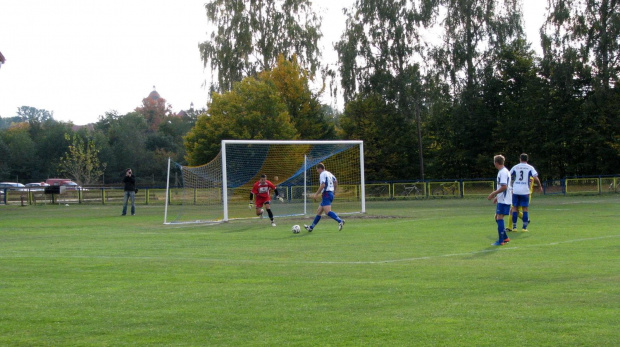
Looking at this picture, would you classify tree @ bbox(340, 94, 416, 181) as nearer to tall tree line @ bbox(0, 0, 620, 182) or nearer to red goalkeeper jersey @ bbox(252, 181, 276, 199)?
tall tree line @ bbox(0, 0, 620, 182)

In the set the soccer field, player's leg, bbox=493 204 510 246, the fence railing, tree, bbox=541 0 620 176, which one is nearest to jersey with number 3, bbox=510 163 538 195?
the soccer field

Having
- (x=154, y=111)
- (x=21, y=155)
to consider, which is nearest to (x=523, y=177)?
(x=21, y=155)

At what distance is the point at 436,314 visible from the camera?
21.5 ft

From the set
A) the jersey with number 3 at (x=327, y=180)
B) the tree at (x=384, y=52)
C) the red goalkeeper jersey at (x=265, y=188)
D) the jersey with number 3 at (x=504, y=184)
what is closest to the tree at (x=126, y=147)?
the tree at (x=384, y=52)

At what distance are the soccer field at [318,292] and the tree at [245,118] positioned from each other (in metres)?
33.3

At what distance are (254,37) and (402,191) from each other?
Answer: 18.2 metres

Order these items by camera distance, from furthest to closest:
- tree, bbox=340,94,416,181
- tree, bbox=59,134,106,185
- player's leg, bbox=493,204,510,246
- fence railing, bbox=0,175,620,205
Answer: tree, bbox=59,134,106,185, tree, bbox=340,94,416,181, fence railing, bbox=0,175,620,205, player's leg, bbox=493,204,510,246

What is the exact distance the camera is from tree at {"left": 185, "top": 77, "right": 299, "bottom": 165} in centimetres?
4769

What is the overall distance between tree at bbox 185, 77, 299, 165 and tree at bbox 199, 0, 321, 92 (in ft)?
12.3

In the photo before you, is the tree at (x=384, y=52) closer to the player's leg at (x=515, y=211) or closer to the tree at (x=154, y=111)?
the player's leg at (x=515, y=211)

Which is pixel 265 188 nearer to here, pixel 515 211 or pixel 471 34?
pixel 515 211

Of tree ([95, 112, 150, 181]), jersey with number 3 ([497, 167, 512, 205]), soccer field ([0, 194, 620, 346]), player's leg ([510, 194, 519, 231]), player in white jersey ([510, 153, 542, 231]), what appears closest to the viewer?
soccer field ([0, 194, 620, 346])

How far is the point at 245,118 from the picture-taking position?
157ft

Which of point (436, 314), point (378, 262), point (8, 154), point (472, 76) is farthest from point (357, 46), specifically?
point (8, 154)
